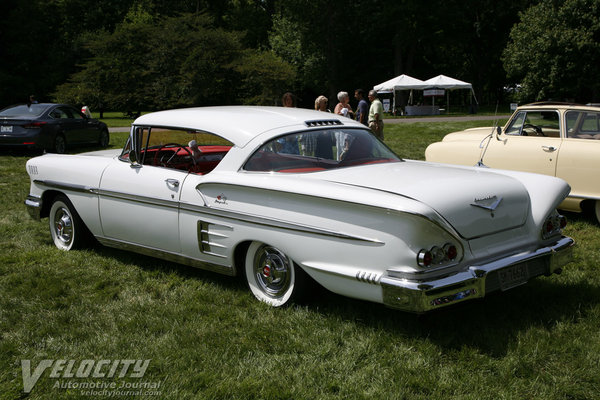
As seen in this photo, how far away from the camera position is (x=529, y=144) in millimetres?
7637

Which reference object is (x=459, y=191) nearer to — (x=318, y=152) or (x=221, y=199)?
(x=318, y=152)

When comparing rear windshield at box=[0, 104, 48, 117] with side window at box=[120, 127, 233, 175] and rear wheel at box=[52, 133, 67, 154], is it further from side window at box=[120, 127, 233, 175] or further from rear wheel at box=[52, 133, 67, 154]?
side window at box=[120, 127, 233, 175]

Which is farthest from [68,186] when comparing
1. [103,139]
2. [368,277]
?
[103,139]

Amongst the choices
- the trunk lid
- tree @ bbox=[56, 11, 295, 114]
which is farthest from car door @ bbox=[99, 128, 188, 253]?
tree @ bbox=[56, 11, 295, 114]

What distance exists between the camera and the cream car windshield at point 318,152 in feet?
15.2

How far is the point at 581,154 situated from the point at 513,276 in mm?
3604

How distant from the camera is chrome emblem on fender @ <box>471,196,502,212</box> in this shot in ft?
13.1

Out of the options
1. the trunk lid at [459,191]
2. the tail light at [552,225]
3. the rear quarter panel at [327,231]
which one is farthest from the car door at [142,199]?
the tail light at [552,225]

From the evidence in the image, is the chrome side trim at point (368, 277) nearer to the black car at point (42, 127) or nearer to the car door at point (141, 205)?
the car door at point (141, 205)

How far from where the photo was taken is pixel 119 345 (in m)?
3.96

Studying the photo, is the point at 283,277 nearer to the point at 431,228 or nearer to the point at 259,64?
the point at 431,228

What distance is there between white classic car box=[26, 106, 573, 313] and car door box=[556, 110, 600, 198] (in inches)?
96.6

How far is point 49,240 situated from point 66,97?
2787 cm

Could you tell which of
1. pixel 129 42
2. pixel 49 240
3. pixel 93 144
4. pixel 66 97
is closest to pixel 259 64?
pixel 129 42
